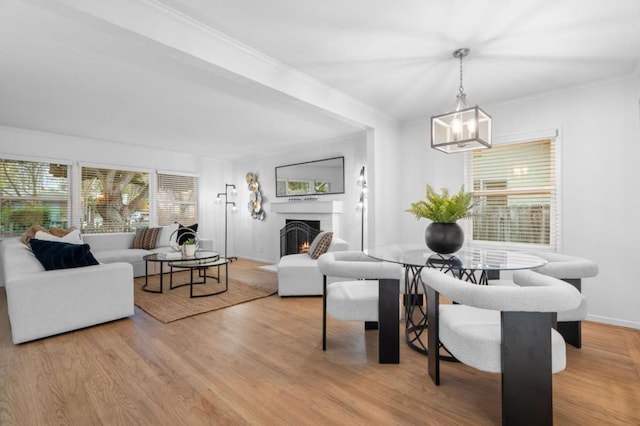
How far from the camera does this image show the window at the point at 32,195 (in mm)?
4656

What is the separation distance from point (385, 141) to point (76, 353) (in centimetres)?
398

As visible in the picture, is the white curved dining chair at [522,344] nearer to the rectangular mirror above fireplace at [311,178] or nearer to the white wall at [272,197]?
the white wall at [272,197]

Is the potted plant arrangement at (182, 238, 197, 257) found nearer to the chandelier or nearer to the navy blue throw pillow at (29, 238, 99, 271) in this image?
the navy blue throw pillow at (29, 238, 99, 271)

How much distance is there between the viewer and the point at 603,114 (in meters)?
3.08

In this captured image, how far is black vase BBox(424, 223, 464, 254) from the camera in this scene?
7.54 feet

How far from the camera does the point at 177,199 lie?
6.64 meters

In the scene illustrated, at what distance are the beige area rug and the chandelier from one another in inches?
113

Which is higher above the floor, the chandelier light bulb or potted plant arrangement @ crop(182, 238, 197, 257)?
the chandelier light bulb

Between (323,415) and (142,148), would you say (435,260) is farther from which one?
(142,148)

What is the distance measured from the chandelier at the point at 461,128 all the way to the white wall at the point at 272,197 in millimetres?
2524

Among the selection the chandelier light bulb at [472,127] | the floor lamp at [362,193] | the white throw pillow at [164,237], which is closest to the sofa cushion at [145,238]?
the white throw pillow at [164,237]

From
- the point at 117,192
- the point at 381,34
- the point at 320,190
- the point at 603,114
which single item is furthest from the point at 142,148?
the point at 603,114

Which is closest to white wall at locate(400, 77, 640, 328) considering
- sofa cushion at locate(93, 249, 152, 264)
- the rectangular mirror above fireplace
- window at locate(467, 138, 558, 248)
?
window at locate(467, 138, 558, 248)

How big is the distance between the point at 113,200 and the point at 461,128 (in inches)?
239
